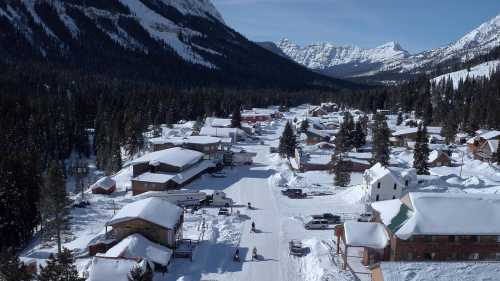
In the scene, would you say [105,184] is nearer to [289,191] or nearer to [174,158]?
[174,158]

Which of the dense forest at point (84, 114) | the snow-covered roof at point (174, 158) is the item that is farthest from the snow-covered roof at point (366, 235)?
the snow-covered roof at point (174, 158)

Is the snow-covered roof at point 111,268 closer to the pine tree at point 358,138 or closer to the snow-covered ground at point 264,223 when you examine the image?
the snow-covered ground at point 264,223

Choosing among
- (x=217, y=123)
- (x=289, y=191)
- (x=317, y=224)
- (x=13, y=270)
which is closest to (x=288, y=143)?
(x=289, y=191)

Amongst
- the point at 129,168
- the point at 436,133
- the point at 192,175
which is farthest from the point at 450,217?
the point at 436,133

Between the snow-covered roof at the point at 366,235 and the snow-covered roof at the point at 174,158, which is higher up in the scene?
the snow-covered roof at the point at 174,158

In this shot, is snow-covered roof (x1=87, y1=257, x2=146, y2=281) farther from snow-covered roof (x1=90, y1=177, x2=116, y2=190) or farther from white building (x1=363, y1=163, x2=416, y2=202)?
white building (x1=363, y1=163, x2=416, y2=202)
